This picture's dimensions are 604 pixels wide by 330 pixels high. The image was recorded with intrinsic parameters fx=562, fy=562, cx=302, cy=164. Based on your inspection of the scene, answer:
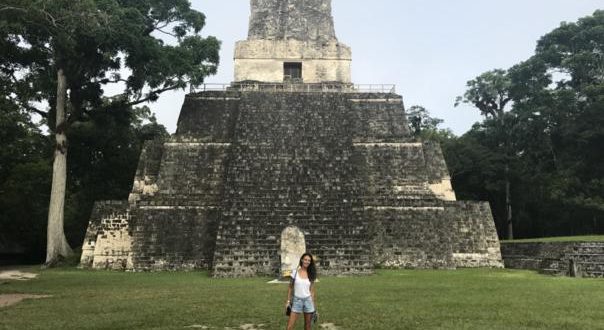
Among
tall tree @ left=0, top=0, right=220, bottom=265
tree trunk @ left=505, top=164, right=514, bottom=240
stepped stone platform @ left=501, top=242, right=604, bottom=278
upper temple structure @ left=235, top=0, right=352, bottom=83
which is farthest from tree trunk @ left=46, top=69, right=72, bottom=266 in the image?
tree trunk @ left=505, top=164, right=514, bottom=240

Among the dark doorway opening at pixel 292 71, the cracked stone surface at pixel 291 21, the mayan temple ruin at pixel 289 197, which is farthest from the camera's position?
the cracked stone surface at pixel 291 21

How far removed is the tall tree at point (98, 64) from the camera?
15.7 meters

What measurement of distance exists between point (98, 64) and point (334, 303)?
12.9 metres

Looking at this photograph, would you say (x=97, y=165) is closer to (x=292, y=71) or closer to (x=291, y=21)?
(x=292, y=71)

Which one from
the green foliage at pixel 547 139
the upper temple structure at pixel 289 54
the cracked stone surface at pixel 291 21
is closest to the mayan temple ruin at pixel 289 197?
the upper temple structure at pixel 289 54

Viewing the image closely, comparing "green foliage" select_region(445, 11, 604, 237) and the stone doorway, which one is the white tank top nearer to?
the stone doorway

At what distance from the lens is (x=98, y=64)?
1758 centimetres

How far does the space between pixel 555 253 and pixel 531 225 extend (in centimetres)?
1346

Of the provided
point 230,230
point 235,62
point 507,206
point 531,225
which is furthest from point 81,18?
point 531,225

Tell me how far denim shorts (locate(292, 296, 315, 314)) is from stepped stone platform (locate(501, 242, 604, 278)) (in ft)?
30.1

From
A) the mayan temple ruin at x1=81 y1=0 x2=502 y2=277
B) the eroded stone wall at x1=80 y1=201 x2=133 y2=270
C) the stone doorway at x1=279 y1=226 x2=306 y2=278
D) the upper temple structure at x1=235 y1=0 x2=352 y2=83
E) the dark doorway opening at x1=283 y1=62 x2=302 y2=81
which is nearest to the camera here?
the stone doorway at x1=279 y1=226 x2=306 y2=278

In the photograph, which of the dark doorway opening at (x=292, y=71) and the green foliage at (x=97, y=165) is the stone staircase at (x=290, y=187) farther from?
the green foliage at (x=97, y=165)

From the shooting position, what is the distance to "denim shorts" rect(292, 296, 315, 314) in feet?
17.0

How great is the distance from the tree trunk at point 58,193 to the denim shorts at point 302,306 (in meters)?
13.1
